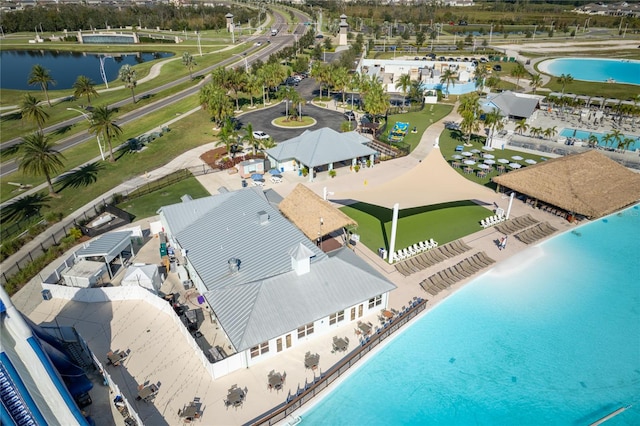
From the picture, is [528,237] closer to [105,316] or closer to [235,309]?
[235,309]

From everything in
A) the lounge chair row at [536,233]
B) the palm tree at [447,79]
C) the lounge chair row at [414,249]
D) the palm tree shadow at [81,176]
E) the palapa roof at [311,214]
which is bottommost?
the lounge chair row at [536,233]

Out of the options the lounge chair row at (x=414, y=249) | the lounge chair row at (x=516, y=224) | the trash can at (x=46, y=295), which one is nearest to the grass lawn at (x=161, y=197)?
the trash can at (x=46, y=295)

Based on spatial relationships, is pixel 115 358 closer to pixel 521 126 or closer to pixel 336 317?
pixel 336 317

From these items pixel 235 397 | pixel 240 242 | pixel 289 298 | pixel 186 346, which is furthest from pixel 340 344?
pixel 240 242

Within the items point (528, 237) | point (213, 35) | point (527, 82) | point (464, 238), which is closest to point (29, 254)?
point (464, 238)

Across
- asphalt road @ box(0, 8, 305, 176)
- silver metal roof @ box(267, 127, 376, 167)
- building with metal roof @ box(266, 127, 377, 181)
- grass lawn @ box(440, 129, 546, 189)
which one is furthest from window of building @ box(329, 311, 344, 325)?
asphalt road @ box(0, 8, 305, 176)

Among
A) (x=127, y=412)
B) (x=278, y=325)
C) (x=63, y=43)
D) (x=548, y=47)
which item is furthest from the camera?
(x=63, y=43)

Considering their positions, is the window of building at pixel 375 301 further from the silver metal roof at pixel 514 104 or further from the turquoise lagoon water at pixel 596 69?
the turquoise lagoon water at pixel 596 69

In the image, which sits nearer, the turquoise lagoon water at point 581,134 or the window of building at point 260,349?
the window of building at point 260,349
